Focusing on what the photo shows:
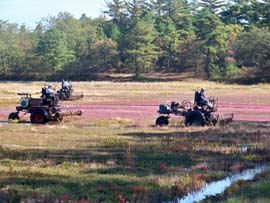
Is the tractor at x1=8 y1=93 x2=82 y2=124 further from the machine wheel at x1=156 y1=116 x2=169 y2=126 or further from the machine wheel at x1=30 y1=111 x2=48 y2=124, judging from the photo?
the machine wheel at x1=156 y1=116 x2=169 y2=126

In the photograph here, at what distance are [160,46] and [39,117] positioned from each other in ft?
254

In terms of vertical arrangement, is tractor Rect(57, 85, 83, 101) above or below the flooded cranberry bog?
above

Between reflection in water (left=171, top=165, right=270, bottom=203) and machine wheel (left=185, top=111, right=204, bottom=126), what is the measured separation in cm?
1102

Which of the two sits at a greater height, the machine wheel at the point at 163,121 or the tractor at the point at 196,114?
the tractor at the point at 196,114

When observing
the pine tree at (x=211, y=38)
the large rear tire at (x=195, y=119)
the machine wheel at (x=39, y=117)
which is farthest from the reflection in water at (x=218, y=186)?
the pine tree at (x=211, y=38)

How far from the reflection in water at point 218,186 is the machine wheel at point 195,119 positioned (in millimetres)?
11024

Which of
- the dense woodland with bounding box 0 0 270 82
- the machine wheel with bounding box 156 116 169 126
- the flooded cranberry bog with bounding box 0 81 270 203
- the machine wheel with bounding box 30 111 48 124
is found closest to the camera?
the flooded cranberry bog with bounding box 0 81 270 203

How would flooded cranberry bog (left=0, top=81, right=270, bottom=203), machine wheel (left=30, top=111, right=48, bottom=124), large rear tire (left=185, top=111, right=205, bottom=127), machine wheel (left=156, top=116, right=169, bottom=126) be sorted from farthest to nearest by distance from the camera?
1. machine wheel (left=30, top=111, right=48, bottom=124)
2. machine wheel (left=156, top=116, right=169, bottom=126)
3. large rear tire (left=185, top=111, right=205, bottom=127)
4. flooded cranberry bog (left=0, top=81, right=270, bottom=203)

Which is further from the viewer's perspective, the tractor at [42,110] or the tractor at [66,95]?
the tractor at [66,95]

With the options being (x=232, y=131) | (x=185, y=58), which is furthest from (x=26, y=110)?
(x=185, y=58)

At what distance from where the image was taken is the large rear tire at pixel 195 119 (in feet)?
98.6

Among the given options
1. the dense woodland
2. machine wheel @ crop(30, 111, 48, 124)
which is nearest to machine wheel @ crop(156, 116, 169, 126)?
machine wheel @ crop(30, 111, 48, 124)

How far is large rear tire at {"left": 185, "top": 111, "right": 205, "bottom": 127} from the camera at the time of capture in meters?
30.1

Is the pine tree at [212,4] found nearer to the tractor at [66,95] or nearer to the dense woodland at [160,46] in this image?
the dense woodland at [160,46]
